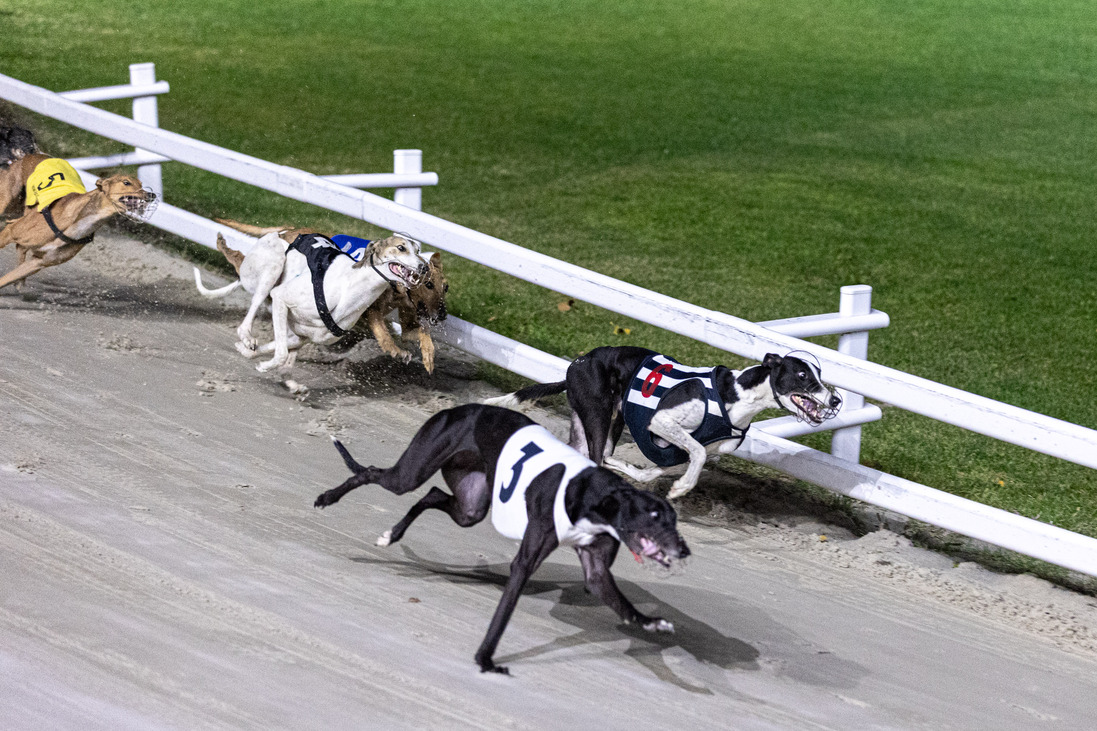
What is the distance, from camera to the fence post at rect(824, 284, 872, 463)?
560cm

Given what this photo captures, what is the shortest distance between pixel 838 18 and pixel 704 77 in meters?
6.83

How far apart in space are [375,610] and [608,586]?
763 millimetres

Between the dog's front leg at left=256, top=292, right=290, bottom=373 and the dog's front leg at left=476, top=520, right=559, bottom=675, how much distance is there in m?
2.63

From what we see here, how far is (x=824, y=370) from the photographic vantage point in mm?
5281

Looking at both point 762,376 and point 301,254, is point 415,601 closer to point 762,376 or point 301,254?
point 762,376

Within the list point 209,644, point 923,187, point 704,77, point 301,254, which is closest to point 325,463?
point 301,254

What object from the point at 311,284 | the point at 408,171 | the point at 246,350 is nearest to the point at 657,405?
the point at 311,284

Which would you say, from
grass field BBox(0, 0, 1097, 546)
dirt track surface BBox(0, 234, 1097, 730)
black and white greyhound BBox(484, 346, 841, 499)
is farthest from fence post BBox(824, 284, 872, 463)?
grass field BBox(0, 0, 1097, 546)

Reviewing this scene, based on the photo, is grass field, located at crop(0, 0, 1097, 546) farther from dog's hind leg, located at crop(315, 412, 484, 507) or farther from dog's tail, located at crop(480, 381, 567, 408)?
dog's hind leg, located at crop(315, 412, 484, 507)

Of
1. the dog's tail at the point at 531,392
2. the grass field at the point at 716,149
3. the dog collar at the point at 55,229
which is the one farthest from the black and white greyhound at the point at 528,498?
the dog collar at the point at 55,229

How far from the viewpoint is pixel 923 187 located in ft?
40.9

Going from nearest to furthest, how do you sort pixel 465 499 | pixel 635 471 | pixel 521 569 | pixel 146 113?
pixel 521 569 → pixel 465 499 → pixel 635 471 → pixel 146 113

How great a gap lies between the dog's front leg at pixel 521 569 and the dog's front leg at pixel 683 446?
122cm

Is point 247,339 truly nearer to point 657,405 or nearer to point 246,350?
point 246,350
